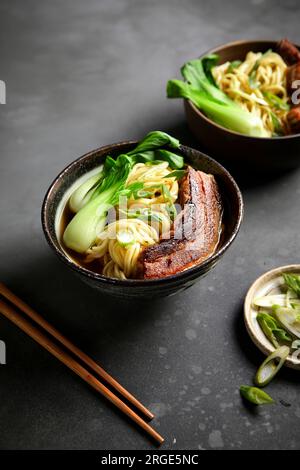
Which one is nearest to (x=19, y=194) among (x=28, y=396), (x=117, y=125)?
(x=117, y=125)

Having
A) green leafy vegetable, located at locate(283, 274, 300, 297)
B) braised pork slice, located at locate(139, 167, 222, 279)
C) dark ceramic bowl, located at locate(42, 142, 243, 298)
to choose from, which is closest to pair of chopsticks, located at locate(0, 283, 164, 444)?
dark ceramic bowl, located at locate(42, 142, 243, 298)

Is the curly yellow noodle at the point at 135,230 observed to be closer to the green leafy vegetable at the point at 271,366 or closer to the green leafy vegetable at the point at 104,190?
the green leafy vegetable at the point at 104,190

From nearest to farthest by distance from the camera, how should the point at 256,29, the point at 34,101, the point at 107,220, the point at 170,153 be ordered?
the point at 107,220 < the point at 170,153 < the point at 34,101 < the point at 256,29

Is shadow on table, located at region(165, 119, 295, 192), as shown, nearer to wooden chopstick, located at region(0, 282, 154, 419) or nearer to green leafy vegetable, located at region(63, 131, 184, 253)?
green leafy vegetable, located at region(63, 131, 184, 253)

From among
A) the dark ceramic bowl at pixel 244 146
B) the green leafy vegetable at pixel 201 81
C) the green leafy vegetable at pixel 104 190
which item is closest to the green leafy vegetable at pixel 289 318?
the green leafy vegetable at pixel 104 190

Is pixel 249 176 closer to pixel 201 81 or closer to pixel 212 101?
pixel 212 101
